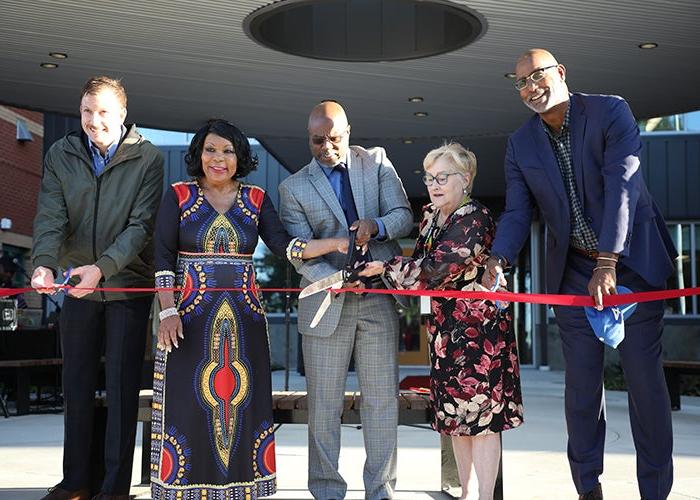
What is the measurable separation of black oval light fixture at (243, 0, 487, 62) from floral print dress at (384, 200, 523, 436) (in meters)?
5.28

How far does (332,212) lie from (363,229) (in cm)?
25

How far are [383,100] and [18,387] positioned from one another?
5371 millimetres

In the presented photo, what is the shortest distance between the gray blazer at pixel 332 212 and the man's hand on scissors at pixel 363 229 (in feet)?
0.33

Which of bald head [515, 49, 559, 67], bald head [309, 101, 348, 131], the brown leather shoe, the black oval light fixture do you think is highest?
the black oval light fixture

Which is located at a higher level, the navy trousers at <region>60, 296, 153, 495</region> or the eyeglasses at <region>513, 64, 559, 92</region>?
the eyeglasses at <region>513, 64, 559, 92</region>

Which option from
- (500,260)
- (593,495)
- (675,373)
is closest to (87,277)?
(500,260)

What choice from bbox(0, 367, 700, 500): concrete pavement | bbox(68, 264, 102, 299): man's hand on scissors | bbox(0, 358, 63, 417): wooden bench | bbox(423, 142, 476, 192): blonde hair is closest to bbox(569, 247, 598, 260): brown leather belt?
bbox(423, 142, 476, 192): blonde hair

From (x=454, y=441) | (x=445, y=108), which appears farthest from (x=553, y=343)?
(x=454, y=441)

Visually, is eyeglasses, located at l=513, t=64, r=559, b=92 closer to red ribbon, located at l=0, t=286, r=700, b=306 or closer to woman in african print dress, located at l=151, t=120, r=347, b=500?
red ribbon, located at l=0, t=286, r=700, b=306

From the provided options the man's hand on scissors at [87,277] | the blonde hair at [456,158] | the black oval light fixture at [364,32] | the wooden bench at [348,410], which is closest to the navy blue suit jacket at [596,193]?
the blonde hair at [456,158]

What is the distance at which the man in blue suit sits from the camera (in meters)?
3.24

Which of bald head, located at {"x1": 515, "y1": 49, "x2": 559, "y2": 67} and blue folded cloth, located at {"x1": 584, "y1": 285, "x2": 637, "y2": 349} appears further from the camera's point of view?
bald head, located at {"x1": 515, "y1": 49, "x2": 559, "y2": 67}

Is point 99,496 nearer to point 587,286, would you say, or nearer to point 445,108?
point 587,286

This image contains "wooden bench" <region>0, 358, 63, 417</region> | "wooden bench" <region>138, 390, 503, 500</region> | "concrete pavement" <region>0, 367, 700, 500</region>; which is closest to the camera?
"wooden bench" <region>138, 390, 503, 500</region>
